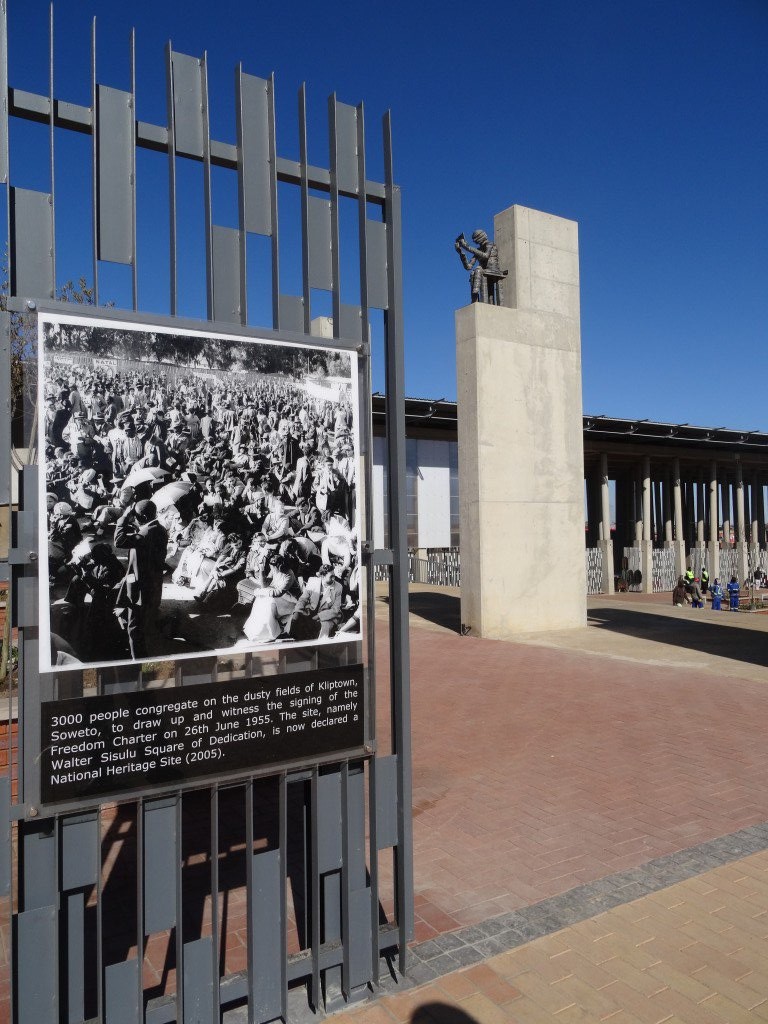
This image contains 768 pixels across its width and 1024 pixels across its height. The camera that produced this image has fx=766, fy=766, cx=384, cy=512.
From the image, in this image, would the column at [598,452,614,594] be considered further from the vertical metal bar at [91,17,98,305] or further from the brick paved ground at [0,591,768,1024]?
the vertical metal bar at [91,17,98,305]

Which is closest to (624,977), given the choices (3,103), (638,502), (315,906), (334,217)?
(315,906)

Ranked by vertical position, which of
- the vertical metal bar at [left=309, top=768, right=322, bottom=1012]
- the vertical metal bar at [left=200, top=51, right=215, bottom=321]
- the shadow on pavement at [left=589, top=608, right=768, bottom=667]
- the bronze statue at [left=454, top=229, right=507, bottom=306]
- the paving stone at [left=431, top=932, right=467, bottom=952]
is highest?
the bronze statue at [left=454, top=229, right=507, bottom=306]

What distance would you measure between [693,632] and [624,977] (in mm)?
13271

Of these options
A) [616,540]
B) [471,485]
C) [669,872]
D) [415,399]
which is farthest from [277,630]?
[616,540]

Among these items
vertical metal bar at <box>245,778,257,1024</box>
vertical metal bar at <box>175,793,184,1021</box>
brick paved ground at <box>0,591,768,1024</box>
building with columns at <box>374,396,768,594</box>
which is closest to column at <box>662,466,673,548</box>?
building with columns at <box>374,396,768,594</box>

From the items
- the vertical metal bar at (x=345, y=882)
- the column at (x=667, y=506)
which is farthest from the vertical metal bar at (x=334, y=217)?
the column at (x=667, y=506)

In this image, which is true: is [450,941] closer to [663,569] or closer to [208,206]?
[208,206]

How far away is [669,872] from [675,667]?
7.64 metres

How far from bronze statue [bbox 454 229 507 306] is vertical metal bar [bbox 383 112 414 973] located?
40.9ft

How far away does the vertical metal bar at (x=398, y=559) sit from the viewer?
11.6 feet

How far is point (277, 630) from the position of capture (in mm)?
3143

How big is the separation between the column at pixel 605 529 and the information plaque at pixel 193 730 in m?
25.9

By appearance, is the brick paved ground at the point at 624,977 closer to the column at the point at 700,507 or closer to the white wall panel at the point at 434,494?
the white wall panel at the point at 434,494

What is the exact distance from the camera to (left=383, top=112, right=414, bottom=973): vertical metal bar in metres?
3.53
